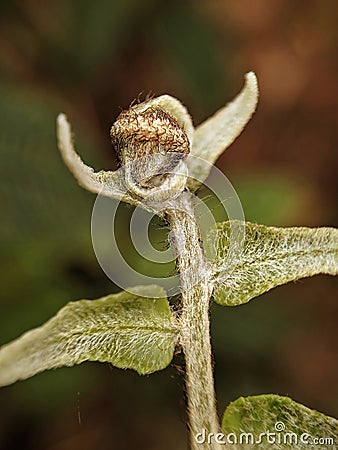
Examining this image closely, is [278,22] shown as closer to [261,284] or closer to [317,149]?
[317,149]

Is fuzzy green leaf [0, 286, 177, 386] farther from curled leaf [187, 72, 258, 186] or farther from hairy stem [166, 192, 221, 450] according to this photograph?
curled leaf [187, 72, 258, 186]

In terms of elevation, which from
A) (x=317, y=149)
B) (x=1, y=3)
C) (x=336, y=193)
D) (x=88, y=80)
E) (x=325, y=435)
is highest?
(x=1, y=3)

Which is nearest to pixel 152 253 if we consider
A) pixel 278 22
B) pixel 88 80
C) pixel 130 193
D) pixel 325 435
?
pixel 130 193

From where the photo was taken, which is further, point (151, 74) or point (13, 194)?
point (151, 74)

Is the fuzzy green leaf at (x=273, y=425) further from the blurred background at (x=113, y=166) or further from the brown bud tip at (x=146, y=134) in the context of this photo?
the blurred background at (x=113, y=166)

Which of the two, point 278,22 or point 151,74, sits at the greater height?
point 278,22

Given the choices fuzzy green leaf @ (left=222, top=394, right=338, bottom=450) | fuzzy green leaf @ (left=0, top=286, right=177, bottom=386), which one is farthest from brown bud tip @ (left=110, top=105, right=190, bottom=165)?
fuzzy green leaf @ (left=222, top=394, right=338, bottom=450)
